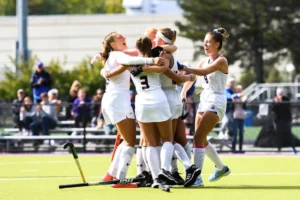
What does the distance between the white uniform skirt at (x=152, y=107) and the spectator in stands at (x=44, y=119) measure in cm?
1121

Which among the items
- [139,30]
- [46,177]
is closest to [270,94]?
[139,30]

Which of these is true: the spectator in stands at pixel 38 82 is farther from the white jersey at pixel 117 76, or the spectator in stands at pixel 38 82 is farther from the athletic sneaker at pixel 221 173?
the white jersey at pixel 117 76

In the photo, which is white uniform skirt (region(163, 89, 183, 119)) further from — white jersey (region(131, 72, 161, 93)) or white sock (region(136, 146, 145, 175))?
white sock (region(136, 146, 145, 175))

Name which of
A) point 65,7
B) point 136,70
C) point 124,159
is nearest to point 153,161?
point 124,159

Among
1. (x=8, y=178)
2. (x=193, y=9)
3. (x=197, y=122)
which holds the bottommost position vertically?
(x=8, y=178)

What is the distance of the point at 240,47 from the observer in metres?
59.5

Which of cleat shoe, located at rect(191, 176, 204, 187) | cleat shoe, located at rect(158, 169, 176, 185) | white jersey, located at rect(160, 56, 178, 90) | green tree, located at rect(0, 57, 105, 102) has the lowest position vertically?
cleat shoe, located at rect(191, 176, 204, 187)

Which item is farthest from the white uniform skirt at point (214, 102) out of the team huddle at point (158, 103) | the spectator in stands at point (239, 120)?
the spectator in stands at point (239, 120)

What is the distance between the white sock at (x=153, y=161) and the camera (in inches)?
464

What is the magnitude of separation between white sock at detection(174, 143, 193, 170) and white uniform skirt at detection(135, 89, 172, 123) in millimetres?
642

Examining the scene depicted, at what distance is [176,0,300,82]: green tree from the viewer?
58.0 m

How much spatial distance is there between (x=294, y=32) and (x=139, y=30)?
38.2 feet

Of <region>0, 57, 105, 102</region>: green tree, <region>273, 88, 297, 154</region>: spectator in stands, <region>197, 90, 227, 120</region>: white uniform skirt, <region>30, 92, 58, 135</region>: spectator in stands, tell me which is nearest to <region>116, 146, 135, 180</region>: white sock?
<region>197, 90, 227, 120</region>: white uniform skirt

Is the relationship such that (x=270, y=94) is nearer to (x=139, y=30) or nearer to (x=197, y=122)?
(x=139, y=30)
